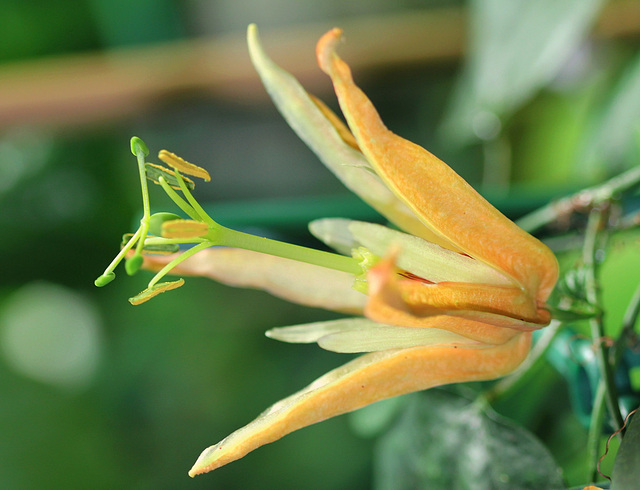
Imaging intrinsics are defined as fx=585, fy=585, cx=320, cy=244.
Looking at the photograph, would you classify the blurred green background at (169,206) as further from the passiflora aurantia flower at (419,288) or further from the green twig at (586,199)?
the passiflora aurantia flower at (419,288)

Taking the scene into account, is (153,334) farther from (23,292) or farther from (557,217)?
(557,217)

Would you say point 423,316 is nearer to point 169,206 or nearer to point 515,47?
point 515,47

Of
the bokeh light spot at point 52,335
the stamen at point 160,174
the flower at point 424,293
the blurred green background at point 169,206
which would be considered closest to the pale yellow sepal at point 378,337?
the flower at point 424,293

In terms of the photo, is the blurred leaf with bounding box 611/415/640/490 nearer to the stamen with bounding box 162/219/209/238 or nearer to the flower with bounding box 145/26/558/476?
the flower with bounding box 145/26/558/476

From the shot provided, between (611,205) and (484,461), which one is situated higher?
(611,205)

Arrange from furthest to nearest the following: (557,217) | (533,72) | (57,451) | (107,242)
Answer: (107,242), (57,451), (533,72), (557,217)

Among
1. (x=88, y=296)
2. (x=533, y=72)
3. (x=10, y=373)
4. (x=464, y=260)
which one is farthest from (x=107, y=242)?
(x=464, y=260)

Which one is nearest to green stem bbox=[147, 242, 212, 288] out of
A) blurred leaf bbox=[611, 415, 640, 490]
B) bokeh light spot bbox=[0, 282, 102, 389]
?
blurred leaf bbox=[611, 415, 640, 490]
